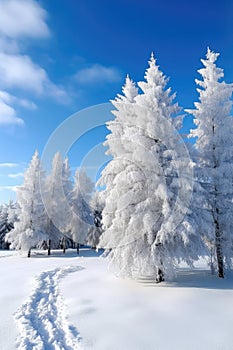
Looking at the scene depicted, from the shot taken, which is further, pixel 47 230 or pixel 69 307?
pixel 47 230

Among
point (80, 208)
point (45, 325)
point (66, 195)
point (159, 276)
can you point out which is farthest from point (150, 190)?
point (80, 208)

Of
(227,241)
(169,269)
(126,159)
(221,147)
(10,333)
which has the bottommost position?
(10,333)

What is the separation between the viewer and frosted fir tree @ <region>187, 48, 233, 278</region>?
45.0 feet

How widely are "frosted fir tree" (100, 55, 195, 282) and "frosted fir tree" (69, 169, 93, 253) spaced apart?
21219 mm

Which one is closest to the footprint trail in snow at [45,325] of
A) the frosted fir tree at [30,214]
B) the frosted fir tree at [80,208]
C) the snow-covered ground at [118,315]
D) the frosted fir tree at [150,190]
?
the snow-covered ground at [118,315]

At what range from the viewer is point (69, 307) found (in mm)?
8773

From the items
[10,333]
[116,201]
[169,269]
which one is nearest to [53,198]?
[116,201]

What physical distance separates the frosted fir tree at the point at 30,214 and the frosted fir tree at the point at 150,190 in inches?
683

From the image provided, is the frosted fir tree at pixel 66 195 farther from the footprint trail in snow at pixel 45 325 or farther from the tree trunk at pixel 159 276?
the footprint trail in snow at pixel 45 325

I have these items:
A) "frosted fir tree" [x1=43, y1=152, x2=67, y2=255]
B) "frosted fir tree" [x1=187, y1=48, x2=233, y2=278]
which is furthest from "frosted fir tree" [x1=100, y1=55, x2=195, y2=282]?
"frosted fir tree" [x1=43, y1=152, x2=67, y2=255]

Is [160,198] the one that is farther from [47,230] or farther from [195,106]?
[47,230]

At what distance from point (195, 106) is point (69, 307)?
40.9 ft

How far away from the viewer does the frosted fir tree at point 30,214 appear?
28000mm

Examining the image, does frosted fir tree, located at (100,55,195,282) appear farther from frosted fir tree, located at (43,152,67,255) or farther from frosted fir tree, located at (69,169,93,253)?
frosted fir tree, located at (69,169,93,253)
